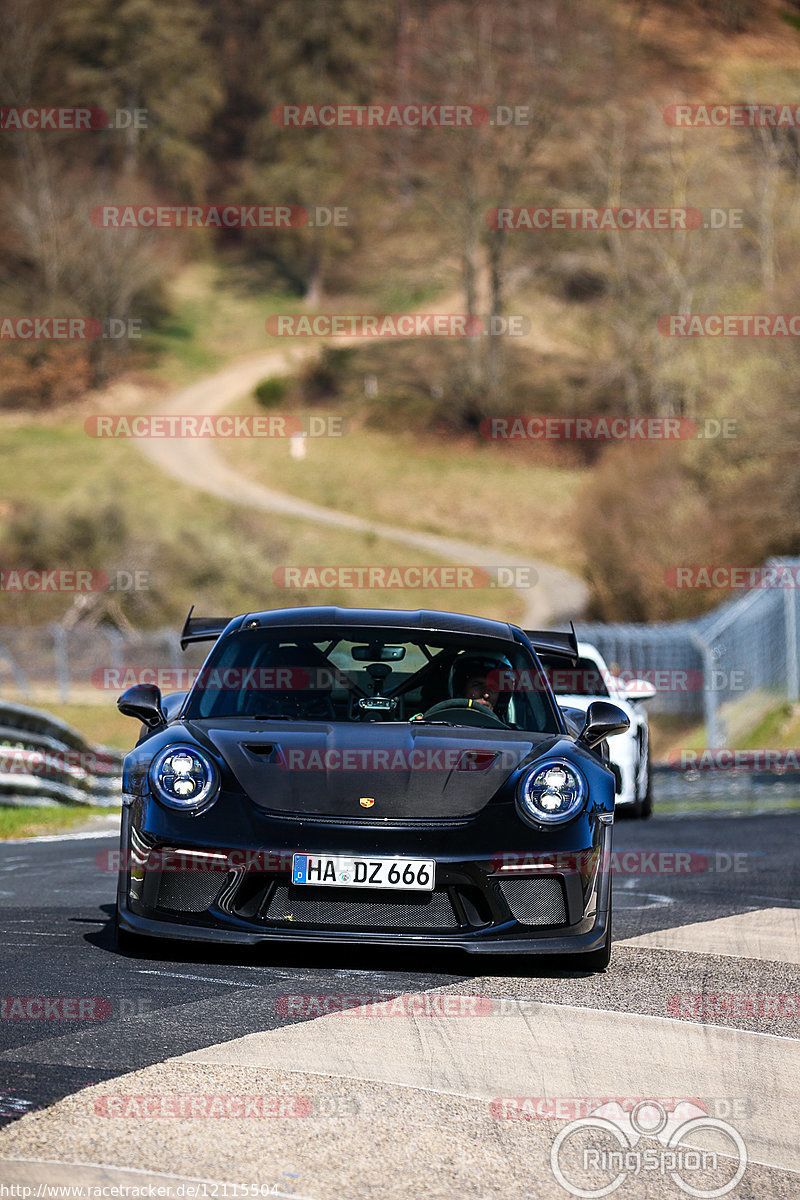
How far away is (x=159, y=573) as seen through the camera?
44.5 metres

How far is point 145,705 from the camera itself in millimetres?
6953

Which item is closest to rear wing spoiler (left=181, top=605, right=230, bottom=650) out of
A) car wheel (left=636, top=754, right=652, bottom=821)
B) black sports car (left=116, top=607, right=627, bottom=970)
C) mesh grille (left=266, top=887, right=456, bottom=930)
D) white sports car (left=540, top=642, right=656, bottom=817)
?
black sports car (left=116, top=607, right=627, bottom=970)

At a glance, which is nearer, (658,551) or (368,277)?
(658,551)

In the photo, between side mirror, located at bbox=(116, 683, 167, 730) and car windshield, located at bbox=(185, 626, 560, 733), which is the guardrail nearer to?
car windshield, located at bbox=(185, 626, 560, 733)

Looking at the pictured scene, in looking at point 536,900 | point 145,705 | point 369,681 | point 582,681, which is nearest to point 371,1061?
point 536,900

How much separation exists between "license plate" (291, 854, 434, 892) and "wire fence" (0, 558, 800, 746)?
56.5ft

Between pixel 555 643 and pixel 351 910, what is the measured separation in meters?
2.99

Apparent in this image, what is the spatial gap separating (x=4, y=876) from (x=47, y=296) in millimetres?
67248

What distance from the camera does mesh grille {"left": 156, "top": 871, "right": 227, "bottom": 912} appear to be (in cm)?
592

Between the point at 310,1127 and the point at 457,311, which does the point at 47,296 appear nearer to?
the point at 457,311

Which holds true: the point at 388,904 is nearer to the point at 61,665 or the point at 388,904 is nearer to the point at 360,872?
the point at 360,872

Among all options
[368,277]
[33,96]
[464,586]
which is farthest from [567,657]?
[33,96]

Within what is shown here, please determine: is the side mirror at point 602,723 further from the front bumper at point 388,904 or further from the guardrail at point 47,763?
the guardrail at point 47,763

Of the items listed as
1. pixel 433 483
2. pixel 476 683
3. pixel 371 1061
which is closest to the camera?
pixel 371 1061
